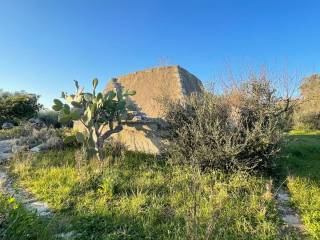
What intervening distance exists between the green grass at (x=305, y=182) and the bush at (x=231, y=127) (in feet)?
2.27

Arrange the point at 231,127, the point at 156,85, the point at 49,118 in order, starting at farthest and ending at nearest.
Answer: the point at 49,118, the point at 156,85, the point at 231,127

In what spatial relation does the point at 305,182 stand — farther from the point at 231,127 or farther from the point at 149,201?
the point at 149,201

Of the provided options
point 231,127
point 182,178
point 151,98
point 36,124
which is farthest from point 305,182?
point 36,124

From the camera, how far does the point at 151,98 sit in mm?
8961

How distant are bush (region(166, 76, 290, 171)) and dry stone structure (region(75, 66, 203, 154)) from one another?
608 millimetres

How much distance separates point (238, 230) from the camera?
153 inches

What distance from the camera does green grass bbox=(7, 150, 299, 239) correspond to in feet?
12.5

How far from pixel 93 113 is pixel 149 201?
9.63 feet

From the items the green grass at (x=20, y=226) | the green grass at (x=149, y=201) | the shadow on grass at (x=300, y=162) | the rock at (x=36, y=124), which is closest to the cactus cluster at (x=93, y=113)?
the green grass at (x=149, y=201)

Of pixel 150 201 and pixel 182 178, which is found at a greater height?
pixel 182 178

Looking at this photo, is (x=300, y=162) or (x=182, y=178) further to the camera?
(x=300, y=162)

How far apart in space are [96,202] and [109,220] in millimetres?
654

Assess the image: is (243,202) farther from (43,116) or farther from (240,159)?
(43,116)

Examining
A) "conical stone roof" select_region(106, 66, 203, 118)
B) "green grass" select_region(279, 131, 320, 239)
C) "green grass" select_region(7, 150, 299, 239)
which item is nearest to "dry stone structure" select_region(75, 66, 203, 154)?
"conical stone roof" select_region(106, 66, 203, 118)
